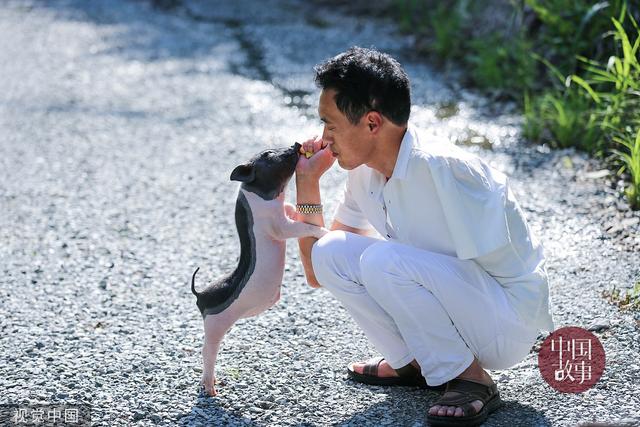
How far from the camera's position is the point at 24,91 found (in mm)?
7227

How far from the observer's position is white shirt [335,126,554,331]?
2643mm

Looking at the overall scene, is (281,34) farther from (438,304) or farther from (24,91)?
(438,304)

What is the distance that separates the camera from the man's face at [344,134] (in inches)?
108

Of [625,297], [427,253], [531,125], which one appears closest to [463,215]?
[427,253]

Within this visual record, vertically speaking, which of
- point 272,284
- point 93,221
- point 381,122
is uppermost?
point 381,122

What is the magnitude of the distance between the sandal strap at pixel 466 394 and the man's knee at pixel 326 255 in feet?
1.59

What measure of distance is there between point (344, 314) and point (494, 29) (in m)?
4.52

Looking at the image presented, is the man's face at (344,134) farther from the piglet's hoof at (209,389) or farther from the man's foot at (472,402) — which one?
the piglet's hoof at (209,389)

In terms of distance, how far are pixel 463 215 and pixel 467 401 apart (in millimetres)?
541

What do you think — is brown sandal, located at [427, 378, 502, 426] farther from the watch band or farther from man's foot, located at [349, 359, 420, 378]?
the watch band

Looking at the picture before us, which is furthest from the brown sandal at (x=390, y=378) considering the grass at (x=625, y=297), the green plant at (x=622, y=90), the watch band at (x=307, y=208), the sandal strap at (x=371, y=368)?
the green plant at (x=622, y=90)

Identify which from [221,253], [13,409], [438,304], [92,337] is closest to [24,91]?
[221,253]

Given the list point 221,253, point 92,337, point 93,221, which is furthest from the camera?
point 93,221

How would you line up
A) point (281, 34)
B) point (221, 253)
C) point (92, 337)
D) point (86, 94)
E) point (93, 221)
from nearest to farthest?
1. point (92, 337)
2. point (221, 253)
3. point (93, 221)
4. point (86, 94)
5. point (281, 34)
